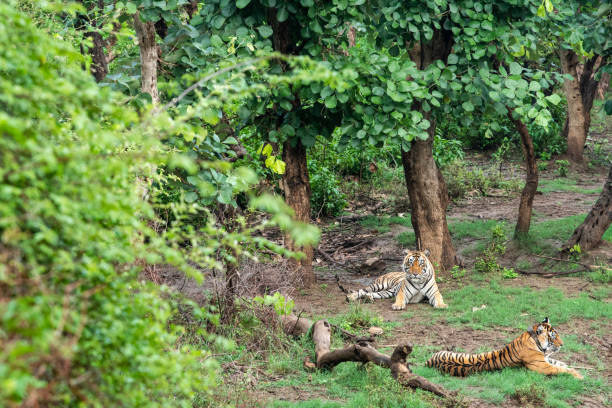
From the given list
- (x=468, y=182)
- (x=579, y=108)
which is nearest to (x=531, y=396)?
(x=468, y=182)

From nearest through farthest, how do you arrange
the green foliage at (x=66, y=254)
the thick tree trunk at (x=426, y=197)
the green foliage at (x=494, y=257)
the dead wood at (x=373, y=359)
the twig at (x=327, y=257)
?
the green foliage at (x=66, y=254) < the dead wood at (x=373, y=359) < the green foliage at (x=494, y=257) < the thick tree trunk at (x=426, y=197) < the twig at (x=327, y=257)

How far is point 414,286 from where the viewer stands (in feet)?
29.7

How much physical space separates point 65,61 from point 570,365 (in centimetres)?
544

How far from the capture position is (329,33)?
334 inches

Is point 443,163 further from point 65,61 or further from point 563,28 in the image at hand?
point 65,61

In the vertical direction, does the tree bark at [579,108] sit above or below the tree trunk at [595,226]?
above

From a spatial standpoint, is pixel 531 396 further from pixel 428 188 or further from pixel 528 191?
pixel 528 191

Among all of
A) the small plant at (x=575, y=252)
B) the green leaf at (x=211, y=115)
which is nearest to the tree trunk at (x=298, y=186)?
the green leaf at (x=211, y=115)

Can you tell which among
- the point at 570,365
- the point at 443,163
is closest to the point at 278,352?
the point at 570,365

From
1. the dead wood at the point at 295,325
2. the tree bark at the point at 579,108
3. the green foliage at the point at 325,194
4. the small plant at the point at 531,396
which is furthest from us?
the tree bark at the point at 579,108

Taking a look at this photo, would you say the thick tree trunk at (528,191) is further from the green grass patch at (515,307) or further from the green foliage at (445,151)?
the green foliage at (445,151)

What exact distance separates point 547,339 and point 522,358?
0.30 meters

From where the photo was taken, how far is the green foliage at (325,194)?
13.3 meters

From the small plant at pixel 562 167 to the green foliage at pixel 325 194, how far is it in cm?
605
